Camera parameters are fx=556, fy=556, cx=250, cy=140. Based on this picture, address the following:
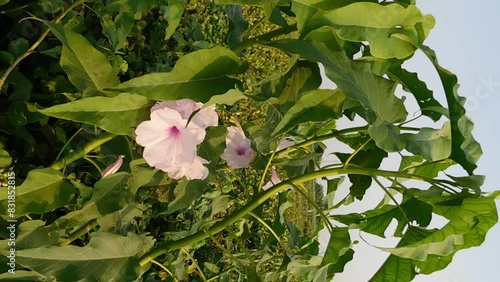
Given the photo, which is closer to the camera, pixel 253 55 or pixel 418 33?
pixel 418 33

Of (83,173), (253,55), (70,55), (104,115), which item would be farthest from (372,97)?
(253,55)

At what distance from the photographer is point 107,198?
99 centimetres

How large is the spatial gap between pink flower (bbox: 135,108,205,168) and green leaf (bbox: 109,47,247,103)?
0.09m

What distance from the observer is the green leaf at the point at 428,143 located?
82 centimetres

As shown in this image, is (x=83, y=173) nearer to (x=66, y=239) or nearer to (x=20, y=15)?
(x=20, y=15)

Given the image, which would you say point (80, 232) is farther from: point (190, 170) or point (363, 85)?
point (363, 85)

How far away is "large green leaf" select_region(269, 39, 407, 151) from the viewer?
698 millimetres

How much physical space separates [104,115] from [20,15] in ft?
2.54

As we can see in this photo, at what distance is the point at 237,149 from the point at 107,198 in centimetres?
29

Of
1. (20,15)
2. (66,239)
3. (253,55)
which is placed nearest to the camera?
(66,239)

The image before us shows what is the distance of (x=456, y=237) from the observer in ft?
2.60

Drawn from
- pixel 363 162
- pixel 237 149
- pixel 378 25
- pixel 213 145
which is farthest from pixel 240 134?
pixel 378 25

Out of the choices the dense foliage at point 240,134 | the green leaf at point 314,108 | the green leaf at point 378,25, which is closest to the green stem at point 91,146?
the dense foliage at point 240,134

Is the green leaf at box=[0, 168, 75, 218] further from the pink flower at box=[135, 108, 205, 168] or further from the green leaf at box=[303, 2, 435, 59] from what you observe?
the green leaf at box=[303, 2, 435, 59]
